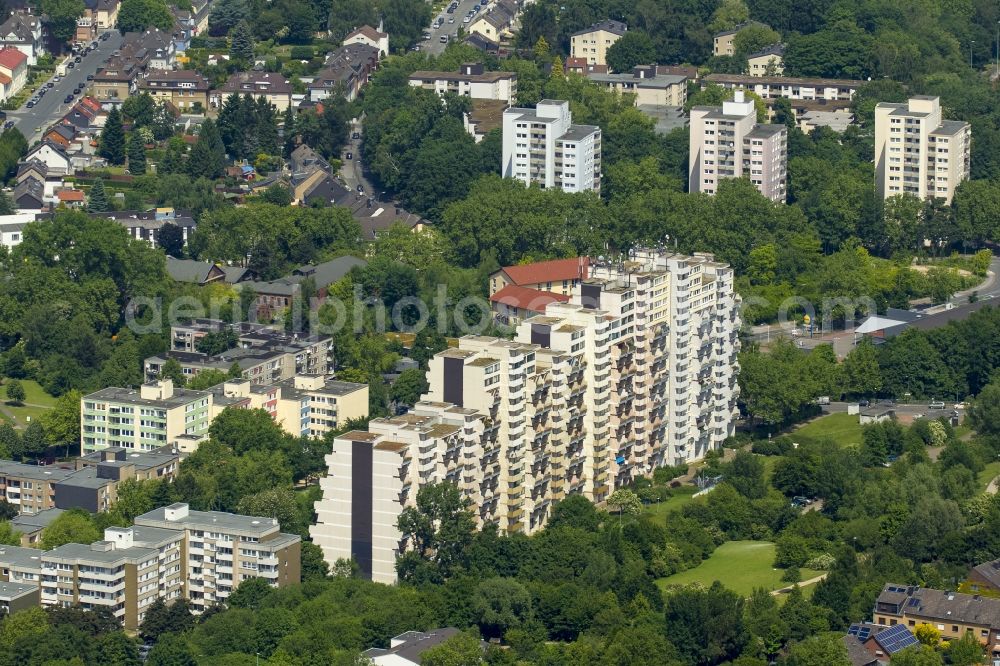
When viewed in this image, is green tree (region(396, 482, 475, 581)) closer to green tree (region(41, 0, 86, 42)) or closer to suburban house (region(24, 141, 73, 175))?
suburban house (region(24, 141, 73, 175))

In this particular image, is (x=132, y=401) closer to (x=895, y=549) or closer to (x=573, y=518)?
(x=573, y=518)

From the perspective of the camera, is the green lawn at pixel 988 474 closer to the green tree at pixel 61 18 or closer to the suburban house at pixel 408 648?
the suburban house at pixel 408 648

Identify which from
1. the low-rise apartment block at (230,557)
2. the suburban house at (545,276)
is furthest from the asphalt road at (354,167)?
the low-rise apartment block at (230,557)

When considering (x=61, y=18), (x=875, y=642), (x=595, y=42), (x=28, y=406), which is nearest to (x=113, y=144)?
(x=61, y=18)

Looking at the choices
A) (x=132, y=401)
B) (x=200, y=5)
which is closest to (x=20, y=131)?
(x=200, y=5)

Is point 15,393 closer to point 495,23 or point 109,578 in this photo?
point 109,578

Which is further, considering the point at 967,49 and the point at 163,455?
the point at 967,49
